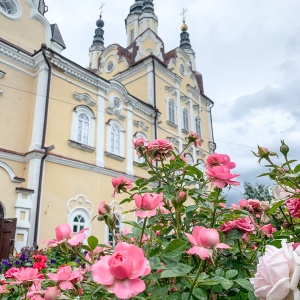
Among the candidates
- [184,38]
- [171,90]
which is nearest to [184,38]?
[184,38]

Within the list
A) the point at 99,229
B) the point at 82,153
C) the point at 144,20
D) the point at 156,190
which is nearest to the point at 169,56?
the point at 144,20

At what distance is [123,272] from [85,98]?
407 inches

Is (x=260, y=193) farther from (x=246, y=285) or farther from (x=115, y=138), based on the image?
(x=246, y=285)

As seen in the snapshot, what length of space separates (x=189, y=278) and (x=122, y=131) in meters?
11.0

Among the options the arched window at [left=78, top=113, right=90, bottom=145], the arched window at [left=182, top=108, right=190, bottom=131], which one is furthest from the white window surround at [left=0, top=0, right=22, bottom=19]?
the arched window at [left=182, top=108, right=190, bottom=131]

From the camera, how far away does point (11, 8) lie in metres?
9.83

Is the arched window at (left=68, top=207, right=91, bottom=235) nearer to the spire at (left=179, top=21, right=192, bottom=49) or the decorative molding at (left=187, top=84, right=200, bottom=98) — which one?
the decorative molding at (left=187, top=84, right=200, bottom=98)

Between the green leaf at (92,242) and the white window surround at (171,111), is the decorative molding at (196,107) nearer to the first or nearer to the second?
the white window surround at (171,111)

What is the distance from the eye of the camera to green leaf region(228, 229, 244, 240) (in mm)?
1074

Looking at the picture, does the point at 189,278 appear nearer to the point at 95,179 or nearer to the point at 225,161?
the point at 225,161

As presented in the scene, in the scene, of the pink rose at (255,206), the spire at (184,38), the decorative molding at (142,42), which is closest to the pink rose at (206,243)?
the pink rose at (255,206)

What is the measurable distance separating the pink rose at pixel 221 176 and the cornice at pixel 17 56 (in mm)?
9453

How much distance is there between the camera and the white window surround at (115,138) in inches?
435

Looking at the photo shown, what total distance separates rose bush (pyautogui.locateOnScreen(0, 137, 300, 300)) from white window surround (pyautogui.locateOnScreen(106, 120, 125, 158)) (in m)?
9.53
